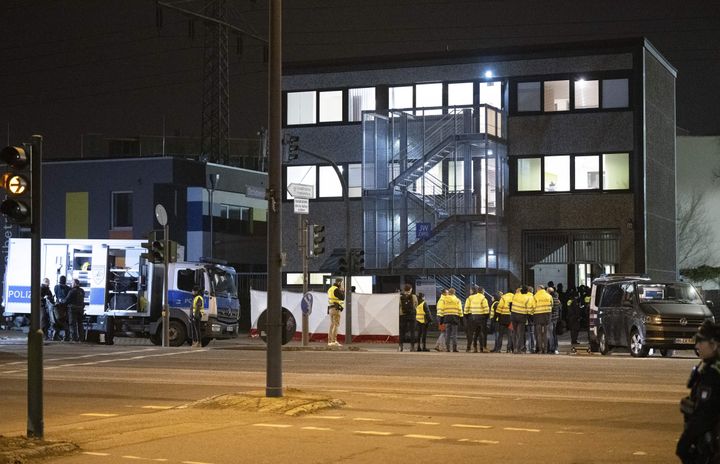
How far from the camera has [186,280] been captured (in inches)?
1379

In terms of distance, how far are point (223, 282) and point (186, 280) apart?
4.64 ft

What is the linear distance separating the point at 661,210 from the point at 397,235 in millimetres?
10990

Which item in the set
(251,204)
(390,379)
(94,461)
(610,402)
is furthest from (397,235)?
(94,461)

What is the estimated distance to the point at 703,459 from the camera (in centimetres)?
782

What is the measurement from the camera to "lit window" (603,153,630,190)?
43.8m

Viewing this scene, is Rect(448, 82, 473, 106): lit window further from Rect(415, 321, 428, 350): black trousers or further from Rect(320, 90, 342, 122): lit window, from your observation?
Rect(415, 321, 428, 350): black trousers

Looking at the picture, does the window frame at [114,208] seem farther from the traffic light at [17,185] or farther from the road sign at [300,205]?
the traffic light at [17,185]

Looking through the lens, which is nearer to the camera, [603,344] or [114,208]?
[603,344]

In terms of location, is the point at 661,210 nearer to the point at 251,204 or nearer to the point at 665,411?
the point at 251,204

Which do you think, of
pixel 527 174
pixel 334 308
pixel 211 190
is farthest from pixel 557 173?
pixel 211 190

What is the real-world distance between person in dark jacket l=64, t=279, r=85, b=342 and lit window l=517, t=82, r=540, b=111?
1953 cm

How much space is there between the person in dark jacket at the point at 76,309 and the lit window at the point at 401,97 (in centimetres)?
1713

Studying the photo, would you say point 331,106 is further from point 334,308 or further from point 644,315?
point 644,315

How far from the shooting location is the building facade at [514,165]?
4338cm
